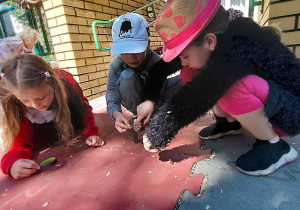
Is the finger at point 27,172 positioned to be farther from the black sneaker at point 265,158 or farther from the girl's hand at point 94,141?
the black sneaker at point 265,158

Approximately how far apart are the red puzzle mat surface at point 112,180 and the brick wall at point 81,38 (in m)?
1.24

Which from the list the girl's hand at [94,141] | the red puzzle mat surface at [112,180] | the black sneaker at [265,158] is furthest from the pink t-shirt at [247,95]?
the girl's hand at [94,141]

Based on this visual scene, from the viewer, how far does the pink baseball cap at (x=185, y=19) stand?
0.68 metres

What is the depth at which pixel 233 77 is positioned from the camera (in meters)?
0.66

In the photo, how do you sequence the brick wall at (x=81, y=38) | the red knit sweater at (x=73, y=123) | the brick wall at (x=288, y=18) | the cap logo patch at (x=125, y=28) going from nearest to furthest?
the cap logo patch at (x=125, y=28) < the red knit sweater at (x=73, y=123) < the brick wall at (x=288, y=18) < the brick wall at (x=81, y=38)

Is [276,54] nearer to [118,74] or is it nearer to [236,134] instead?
[236,134]

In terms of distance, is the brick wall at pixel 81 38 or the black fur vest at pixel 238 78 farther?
the brick wall at pixel 81 38

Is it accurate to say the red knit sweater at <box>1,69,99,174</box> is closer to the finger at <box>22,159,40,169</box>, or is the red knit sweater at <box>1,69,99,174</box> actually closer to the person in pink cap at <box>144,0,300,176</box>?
the finger at <box>22,159,40,169</box>

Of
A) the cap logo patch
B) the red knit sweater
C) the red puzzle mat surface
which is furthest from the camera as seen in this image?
the red knit sweater

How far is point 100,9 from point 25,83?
1802mm

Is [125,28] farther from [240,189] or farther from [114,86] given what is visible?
[240,189]

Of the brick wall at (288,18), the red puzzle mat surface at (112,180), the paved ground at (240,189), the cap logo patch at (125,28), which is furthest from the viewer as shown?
the brick wall at (288,18)

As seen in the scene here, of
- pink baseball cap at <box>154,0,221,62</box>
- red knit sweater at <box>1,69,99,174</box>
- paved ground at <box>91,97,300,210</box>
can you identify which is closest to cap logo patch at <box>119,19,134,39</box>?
pink baseball cap at <box>154,0,221,62</box>

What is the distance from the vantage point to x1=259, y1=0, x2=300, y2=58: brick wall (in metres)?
1.42
